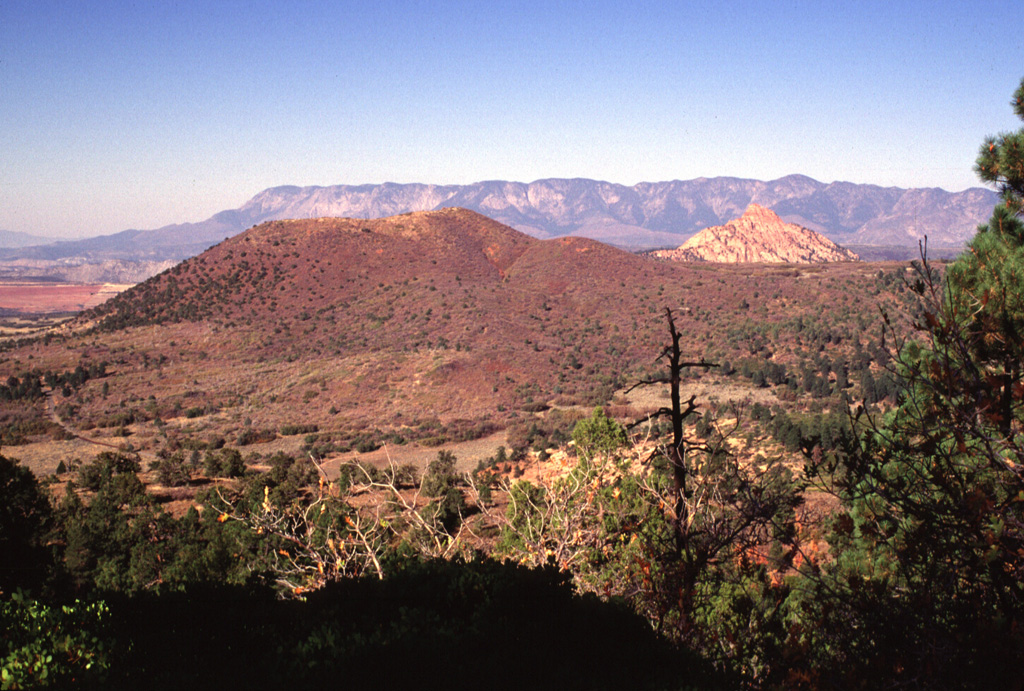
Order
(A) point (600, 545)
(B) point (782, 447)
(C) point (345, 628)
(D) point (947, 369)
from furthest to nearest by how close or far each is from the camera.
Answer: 1. (B) point (782, 447)
2. (A) point (600, 545)
3. (C) point (345, 628)
4. (D) point (947, 369)

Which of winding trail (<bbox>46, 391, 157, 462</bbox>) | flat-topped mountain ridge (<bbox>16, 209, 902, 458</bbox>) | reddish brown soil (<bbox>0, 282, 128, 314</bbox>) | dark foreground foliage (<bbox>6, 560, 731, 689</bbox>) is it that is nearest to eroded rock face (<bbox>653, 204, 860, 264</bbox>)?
flat-topped mountain ridge (<bbox>16, 209, 902, 458</bbox>)

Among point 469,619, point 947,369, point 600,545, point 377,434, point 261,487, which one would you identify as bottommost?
point 377,434

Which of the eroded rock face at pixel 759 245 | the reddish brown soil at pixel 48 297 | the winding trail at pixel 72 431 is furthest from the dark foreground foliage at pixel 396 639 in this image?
the reddish brown soil at pixel 48 297

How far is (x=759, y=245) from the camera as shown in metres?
141

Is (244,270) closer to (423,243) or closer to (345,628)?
(423,243)

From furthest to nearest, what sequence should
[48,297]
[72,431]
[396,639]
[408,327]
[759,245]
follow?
[48,297], [759,245], [408,327], [72,431], [396,639]

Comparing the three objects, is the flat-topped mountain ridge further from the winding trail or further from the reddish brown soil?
the reddish brown soil

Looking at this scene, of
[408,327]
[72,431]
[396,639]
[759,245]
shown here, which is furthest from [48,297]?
[396,639]

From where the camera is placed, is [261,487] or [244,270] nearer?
[261,487]

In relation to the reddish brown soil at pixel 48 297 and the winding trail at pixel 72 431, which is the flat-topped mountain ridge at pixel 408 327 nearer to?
the winding trail at pixel 72 431

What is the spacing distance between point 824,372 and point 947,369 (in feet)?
120

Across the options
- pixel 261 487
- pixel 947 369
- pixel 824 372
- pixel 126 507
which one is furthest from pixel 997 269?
pixel 824 372

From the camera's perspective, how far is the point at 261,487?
17312mm

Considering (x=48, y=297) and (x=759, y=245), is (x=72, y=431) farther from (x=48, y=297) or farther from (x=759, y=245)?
(x=48, y=297)
